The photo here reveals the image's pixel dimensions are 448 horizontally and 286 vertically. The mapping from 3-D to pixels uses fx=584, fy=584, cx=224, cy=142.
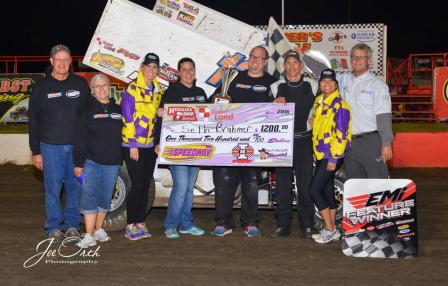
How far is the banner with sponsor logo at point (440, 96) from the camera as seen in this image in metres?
A: 14.2

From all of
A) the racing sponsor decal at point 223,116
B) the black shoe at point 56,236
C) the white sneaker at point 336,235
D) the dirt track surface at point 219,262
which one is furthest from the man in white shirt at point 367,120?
the black shoe at point 56,236

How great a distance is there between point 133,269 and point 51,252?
1063mm

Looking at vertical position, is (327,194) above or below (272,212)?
above

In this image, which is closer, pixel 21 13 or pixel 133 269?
pixel 133 269

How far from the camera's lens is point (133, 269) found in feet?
17.5

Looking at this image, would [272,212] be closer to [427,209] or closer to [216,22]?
[427,209]

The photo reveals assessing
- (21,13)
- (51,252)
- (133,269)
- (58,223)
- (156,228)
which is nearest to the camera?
(133,269)

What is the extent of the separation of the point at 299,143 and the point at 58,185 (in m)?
2.65

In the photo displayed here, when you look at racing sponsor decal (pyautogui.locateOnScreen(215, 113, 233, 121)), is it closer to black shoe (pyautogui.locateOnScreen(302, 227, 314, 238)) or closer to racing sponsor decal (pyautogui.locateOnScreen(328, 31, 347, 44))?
black shoe (pyautogui.locateOnScreen(302, 227, 314, 238))

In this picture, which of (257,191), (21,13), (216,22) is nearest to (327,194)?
(257,191)

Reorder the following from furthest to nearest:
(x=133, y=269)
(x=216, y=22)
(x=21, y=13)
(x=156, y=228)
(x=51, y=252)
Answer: (x=21, y=13) < (x=216, y=22) < (x=156, y=228) < (x=51, y=252) < (x=133, y=269)

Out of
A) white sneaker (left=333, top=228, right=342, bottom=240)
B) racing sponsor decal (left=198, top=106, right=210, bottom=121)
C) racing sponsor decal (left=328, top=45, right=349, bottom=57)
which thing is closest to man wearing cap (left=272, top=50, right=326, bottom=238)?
white sneaker (left=333, top=228, right=342, bottom=240)

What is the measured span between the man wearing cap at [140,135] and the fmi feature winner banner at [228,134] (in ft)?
0.59

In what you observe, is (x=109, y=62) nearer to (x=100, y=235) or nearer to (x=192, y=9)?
(x=192, y=9)
